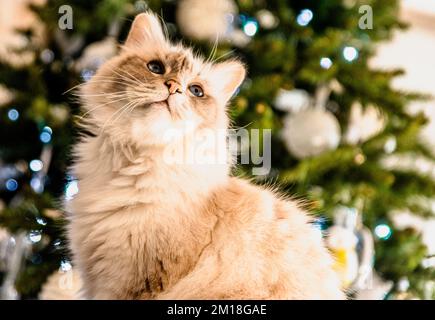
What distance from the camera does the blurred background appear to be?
0.91 meters

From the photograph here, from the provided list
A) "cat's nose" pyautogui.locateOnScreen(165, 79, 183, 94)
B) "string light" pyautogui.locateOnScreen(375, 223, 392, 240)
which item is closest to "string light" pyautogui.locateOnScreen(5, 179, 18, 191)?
"cat's nose" pyautogui.locateOnScreen(165, 79, 183, 94)

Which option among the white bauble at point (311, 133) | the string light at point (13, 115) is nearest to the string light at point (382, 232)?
the white bauble at point (311, 133)

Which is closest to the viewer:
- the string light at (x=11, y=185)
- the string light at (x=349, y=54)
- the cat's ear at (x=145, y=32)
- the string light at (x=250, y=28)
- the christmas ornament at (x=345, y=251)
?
the cat's ear at (x=145, y=32)

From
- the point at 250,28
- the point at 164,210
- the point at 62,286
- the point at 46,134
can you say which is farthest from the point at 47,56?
the point at 164,210

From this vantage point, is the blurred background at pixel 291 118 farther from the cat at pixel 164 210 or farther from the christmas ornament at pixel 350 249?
the cat at pixel 164 210

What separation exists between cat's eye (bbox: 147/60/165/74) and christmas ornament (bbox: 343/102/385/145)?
0.67 meters

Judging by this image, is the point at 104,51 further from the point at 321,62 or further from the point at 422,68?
the point at 422,68

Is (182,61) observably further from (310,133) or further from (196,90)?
(310,133)

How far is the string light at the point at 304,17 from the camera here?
3.90 feet

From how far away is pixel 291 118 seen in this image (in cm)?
112

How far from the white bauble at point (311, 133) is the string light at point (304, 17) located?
0.77 feet

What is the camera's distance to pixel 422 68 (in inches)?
78.6

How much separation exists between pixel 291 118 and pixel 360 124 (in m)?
0.22
